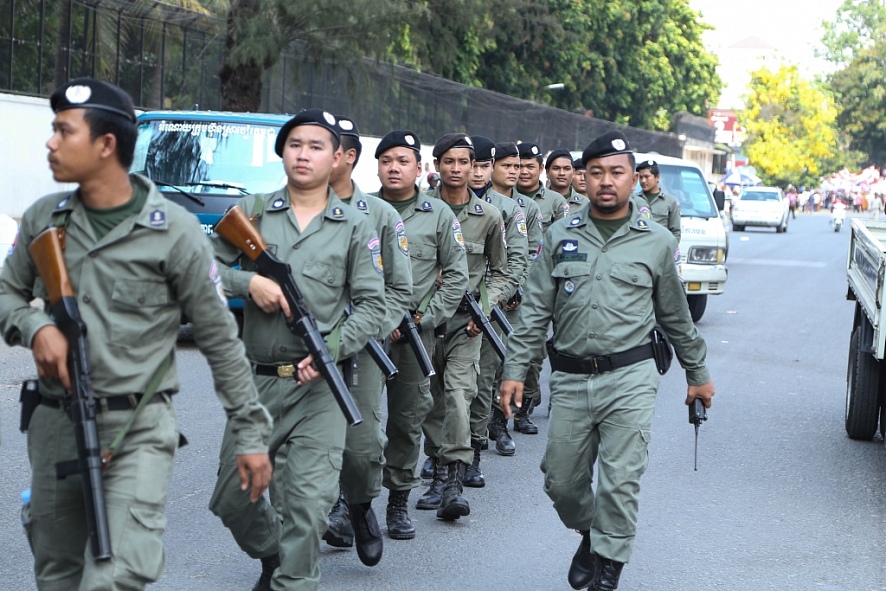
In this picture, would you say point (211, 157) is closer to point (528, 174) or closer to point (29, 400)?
point (528, 174)

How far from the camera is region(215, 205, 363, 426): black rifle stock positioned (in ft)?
15.0

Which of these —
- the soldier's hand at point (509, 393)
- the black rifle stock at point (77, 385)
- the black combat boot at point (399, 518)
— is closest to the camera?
the black rifle stock at point (77, 385)

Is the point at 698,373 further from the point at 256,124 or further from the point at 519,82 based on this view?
the point at 519,82

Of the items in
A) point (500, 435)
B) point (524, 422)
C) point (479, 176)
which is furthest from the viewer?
point (524, 422)

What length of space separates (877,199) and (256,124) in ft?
219

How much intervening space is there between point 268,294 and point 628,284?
4.85 feet

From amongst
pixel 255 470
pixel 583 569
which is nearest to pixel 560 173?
pixel 583 569

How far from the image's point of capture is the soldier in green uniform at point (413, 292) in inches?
249

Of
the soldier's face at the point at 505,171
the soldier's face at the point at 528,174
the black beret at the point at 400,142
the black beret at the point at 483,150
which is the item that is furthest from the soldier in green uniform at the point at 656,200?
the black beret at the point at 400,142

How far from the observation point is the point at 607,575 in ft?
16.7

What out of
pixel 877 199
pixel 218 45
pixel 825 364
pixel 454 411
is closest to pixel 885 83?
pixel 877 199

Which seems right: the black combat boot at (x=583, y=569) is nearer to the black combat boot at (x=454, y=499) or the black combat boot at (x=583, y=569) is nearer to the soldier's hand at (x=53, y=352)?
the black combat boot at (x=454, y=499)

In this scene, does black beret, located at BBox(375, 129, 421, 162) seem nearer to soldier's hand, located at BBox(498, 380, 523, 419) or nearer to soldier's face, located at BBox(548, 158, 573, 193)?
soldier's hand, located at BBox(498, 380, 523, 419)

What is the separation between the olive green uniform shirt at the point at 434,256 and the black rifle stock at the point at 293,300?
1818mm
